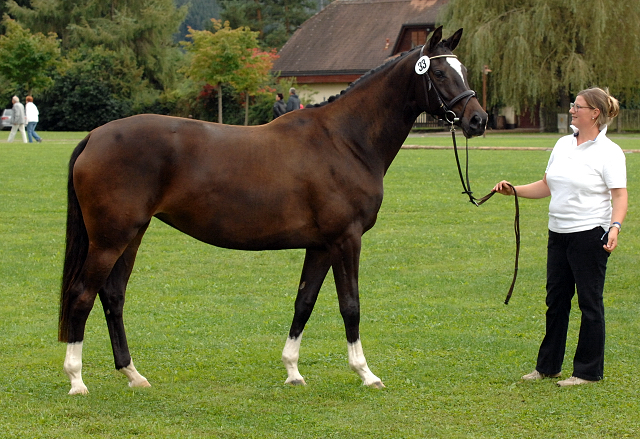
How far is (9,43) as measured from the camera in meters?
47.8

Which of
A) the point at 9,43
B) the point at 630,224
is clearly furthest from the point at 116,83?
the point at 630,224

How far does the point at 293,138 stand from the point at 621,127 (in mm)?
47825

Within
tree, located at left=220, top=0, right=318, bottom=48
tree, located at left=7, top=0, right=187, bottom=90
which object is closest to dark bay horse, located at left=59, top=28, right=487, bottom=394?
tree, located at left=7, top=0, right=187, bottom=90

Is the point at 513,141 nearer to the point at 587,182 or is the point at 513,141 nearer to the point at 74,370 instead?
the point at 587,182

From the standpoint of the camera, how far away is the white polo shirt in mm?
5605

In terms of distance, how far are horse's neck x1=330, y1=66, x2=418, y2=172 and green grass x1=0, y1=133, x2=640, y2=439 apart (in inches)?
69.1

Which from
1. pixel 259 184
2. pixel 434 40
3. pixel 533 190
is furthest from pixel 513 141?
pixel 259 184

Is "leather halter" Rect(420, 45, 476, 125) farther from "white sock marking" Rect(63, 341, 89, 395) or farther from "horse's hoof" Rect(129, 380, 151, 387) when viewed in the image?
"white sock marking" Rect(63, 341, 89, 395)

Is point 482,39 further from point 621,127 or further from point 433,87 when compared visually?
point 433,87

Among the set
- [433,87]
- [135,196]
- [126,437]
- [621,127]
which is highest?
[433,87]

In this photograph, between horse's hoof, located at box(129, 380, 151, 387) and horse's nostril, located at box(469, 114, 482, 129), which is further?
horse's hoof, located at box(129, 380, 151, 387)

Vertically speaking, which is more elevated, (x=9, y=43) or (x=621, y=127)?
(x=9, y=43)

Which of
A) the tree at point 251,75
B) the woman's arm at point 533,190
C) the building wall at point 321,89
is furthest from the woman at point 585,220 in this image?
the building wall at point 321,89

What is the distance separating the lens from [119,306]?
5883 mm
